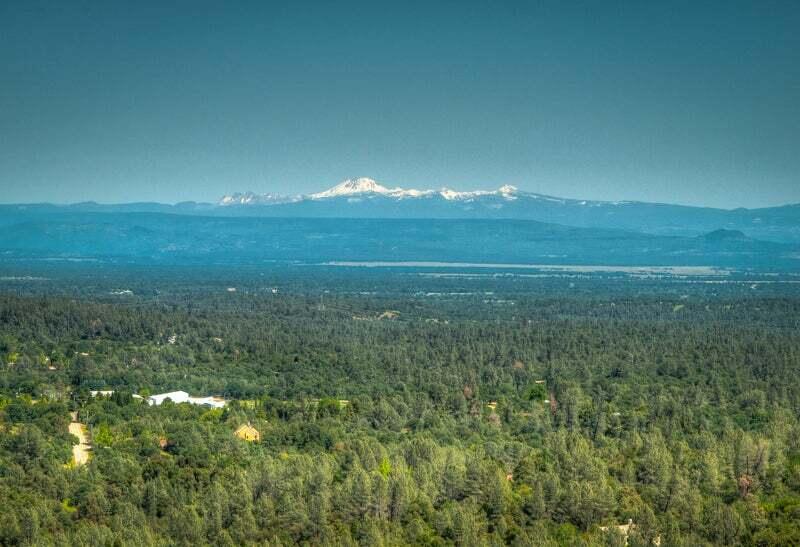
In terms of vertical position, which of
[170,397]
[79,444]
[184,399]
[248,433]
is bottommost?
[79,444]

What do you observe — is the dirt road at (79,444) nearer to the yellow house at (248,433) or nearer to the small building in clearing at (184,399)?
the small building in clearing at (184,399)

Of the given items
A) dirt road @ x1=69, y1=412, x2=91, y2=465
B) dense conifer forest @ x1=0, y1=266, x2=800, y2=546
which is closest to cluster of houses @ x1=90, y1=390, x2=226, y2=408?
dense conifer forest @ x1=0, y1=266, x2=800, y2=546

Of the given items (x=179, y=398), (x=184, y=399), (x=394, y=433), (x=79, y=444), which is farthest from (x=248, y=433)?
(x=179, y=398)

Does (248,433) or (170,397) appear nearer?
(248,433)

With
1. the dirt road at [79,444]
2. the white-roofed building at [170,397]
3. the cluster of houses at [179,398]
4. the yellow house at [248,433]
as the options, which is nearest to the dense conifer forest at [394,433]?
the yellow house at [248,433]

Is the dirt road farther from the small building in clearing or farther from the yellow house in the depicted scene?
the yellow house

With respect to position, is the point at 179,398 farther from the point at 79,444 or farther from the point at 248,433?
the point at 79,444
